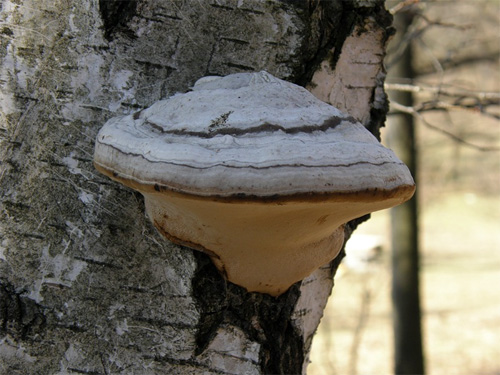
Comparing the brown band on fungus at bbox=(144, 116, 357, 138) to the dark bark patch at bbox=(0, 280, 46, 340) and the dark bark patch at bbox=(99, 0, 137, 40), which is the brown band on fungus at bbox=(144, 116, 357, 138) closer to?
the dark bark patch at bbox=(99, 0, 137, 40)

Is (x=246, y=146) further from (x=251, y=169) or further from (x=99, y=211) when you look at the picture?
(x=99, y=211)

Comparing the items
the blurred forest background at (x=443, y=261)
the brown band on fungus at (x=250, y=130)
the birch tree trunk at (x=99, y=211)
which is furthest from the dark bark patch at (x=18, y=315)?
the blurred forest background at (x=443, y=261)

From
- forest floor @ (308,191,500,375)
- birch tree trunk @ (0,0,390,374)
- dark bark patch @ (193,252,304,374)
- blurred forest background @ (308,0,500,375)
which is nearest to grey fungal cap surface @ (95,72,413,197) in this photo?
birch tree trunk @ (0,0,390,374)

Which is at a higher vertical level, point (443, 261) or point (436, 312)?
point (443, 261)

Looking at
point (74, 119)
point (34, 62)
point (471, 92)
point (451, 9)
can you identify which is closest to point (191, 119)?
point (74, 119)

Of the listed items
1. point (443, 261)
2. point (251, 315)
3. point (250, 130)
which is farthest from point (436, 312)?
point (250, 130)

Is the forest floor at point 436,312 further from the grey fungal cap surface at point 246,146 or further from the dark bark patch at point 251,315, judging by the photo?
the grey fungal cap surface at point 246,146
